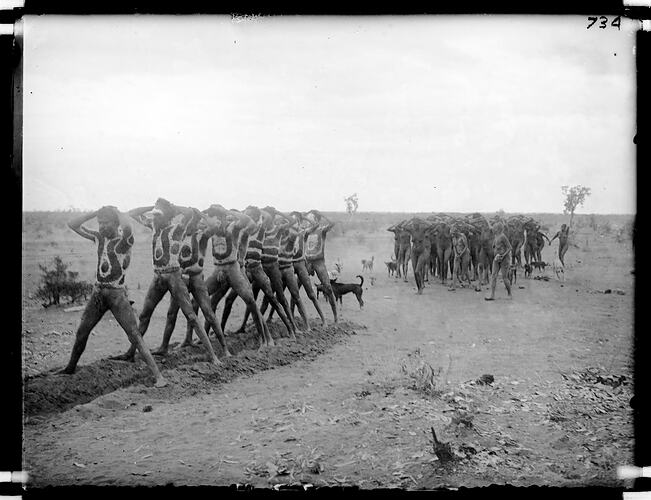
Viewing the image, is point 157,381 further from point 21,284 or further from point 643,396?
point 643,396

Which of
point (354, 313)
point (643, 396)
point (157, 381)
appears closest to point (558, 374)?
point (643, 396)

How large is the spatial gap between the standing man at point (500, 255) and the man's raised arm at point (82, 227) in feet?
18.1

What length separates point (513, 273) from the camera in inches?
333

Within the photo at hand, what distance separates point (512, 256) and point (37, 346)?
21.7ft

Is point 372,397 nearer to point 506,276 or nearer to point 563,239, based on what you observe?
point 506,276

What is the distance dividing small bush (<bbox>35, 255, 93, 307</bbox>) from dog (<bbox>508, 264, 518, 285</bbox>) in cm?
581

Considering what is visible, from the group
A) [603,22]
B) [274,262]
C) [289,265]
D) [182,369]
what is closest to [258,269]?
[274,262]

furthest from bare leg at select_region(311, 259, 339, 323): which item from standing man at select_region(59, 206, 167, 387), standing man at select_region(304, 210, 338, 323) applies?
standing man at select_region(59, 206, 167, 387)

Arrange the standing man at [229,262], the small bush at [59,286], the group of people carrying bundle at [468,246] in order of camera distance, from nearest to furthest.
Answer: the small bush at [59,286]
the standing man at [229,262]
the group of people carrying bundle at [468,246]

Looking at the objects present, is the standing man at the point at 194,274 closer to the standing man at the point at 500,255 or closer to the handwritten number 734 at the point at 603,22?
the standing man at the point at 500,255

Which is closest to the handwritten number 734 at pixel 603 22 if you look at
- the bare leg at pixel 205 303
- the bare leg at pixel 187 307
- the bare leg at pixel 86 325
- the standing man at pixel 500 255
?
the standing man at pixel 500 255

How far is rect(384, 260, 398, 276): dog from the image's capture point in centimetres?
834

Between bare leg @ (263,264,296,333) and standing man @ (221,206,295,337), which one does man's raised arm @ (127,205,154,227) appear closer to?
standing man @ (221,206,295,337)

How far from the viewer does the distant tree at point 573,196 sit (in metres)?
7.62
